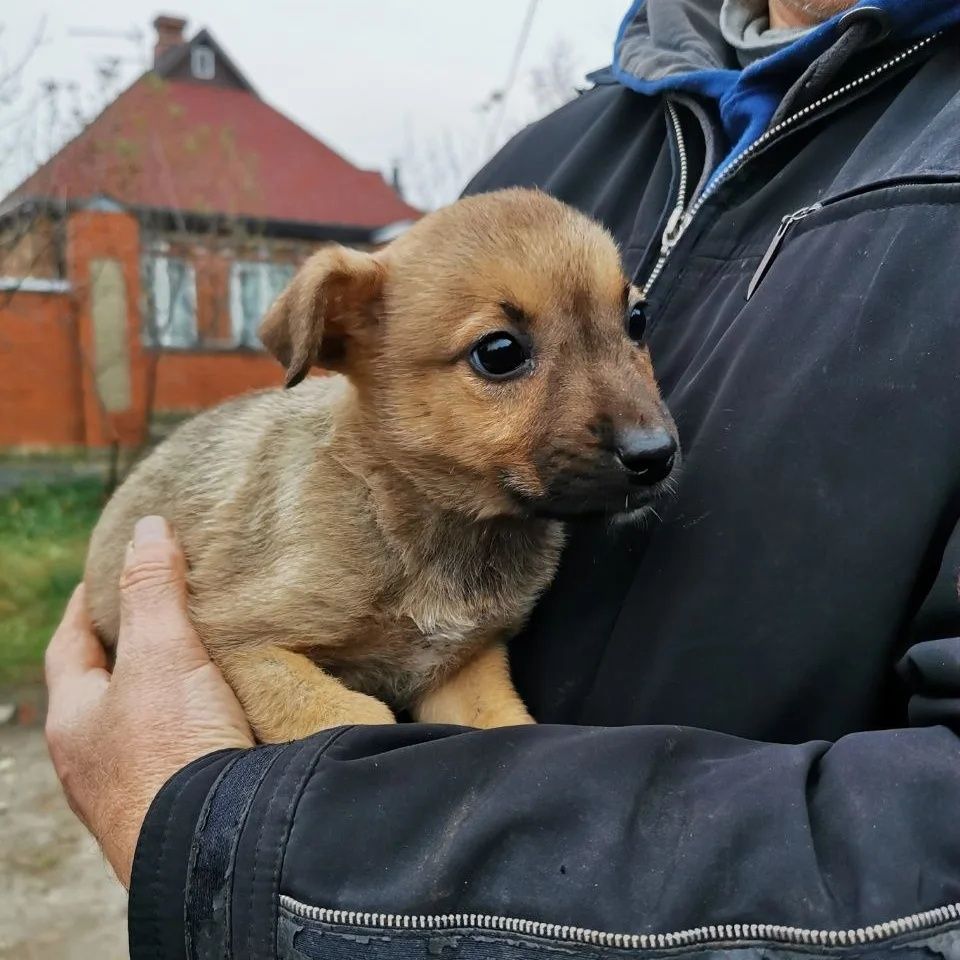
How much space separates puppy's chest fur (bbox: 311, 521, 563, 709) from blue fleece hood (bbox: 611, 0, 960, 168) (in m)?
1.10

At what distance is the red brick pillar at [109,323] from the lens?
13711 millimetres

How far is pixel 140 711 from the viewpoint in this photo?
2018mm

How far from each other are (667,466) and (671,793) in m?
0.68

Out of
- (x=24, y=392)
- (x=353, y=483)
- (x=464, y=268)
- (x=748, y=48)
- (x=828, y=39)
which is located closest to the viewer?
(x=828, y=39)

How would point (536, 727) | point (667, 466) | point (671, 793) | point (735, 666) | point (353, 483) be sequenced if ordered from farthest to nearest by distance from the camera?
point (353, 483) → point (667, 466) → point (735, 666) → point (536, 727) → point (671, 793)

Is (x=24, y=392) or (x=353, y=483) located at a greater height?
(x=353, y=483)

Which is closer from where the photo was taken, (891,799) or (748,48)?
(891,799)

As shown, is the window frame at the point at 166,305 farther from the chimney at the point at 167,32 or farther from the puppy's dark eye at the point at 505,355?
the puppy's dark eye at the point at 505,355

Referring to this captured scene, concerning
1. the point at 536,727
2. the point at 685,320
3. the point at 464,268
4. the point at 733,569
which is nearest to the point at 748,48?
the point at 685,320

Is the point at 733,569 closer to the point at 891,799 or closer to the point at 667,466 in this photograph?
the point at 667,466

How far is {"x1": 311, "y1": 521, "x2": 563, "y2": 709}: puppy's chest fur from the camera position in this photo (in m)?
2.27

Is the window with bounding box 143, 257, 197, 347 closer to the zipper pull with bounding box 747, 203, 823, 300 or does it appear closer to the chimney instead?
the chimney

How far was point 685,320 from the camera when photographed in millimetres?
2199

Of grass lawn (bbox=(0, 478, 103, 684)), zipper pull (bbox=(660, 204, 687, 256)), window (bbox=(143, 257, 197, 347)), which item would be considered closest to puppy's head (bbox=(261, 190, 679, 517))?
zipper pull (bbox=(660, 204, 687, 256))
